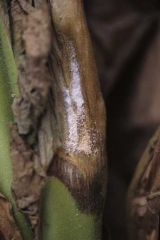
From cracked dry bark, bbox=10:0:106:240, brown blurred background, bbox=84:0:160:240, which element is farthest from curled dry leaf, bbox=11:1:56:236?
brown blurred background, bbox=84:0:160:240

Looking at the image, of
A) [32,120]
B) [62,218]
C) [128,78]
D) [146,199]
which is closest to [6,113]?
[32,120]

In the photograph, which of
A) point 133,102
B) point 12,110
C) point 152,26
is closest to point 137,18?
point 152,26

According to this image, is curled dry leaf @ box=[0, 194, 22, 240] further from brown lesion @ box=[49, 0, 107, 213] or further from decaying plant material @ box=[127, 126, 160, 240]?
decaying plant material @ box=[127, 126, 160, 240]

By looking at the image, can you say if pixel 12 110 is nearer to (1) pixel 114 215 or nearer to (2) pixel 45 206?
(2) pixel 45 206

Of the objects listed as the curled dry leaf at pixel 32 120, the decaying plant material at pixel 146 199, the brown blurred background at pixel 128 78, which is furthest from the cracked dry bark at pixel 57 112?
the brown blurred background at pixel 128 78

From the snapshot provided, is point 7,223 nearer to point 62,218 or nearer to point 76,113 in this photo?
point 62,218
